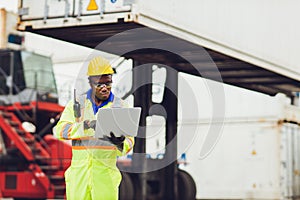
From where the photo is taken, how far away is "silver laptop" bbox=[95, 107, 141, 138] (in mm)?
5230

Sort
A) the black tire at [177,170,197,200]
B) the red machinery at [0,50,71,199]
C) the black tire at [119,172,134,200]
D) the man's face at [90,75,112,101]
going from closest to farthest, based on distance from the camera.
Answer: the man's face at [90,75,112,101] → the black tire at [119,172,134,200] → the black tire at [177,170,197,200] → the red machinery at [0,50,71,199]

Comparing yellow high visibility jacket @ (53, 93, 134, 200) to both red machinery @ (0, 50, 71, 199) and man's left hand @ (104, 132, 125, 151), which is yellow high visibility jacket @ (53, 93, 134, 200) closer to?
man's left hand @ (104, 132, 125, 151)

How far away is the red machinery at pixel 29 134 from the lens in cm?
1355

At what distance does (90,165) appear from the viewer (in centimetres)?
536

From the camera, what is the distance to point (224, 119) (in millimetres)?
14969

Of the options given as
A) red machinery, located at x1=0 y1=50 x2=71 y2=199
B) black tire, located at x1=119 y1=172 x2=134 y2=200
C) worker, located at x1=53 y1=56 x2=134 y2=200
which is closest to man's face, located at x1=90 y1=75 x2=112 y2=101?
worker, located at x1=53 y1=56 x2=134 y2=200

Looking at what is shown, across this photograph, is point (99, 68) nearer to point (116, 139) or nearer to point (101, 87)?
point (101, 87)

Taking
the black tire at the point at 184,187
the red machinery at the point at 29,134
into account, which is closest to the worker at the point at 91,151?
the black tire at the point at 184,187

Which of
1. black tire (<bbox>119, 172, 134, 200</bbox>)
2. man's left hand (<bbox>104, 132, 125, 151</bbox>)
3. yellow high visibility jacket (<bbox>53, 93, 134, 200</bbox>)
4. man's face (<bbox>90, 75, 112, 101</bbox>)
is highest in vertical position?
man's face (<bbox>90, 75, 112, 101</bbox>)

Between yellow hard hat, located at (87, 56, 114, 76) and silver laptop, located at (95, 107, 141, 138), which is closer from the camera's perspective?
silver laptop, located at (95, 107, 141, 138)

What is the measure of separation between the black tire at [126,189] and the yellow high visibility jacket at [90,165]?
19.4 feet

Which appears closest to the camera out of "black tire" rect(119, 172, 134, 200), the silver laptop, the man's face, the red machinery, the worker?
the silver laptop

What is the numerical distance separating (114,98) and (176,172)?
5946 mm

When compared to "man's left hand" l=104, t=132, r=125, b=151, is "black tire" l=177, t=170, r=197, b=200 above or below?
below
